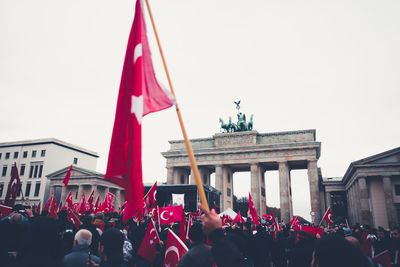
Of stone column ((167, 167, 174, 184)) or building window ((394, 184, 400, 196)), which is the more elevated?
stone column ((167, 167, 174, 184))

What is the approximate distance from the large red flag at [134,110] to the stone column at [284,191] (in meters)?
39.4

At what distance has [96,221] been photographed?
21.3ft

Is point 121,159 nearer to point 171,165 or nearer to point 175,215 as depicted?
point 175,215

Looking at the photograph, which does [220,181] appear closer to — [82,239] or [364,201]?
[364,201]

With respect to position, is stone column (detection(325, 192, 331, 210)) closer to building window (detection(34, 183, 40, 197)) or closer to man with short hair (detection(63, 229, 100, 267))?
man with short hair (detection(63, 229, 100, 267))

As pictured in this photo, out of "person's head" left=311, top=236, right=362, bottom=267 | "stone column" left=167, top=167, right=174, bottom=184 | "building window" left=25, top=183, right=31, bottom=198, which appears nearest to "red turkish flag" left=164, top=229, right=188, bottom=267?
"person's head" left=311, top=236, right=362, bottom=267

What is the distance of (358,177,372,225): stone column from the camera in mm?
30219

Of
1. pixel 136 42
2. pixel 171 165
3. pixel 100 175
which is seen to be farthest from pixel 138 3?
pixel 100 175

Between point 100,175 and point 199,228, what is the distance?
48625 millimetres

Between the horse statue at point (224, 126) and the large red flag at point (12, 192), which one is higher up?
the horse statue at point (224, 126)

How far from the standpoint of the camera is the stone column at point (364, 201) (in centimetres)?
3022

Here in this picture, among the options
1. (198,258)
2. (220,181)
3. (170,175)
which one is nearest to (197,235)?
(198,258)

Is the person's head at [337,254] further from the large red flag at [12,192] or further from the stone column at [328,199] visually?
the stone column at [328,199]

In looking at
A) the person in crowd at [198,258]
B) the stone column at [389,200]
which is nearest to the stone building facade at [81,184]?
the stone column at [389,200]
